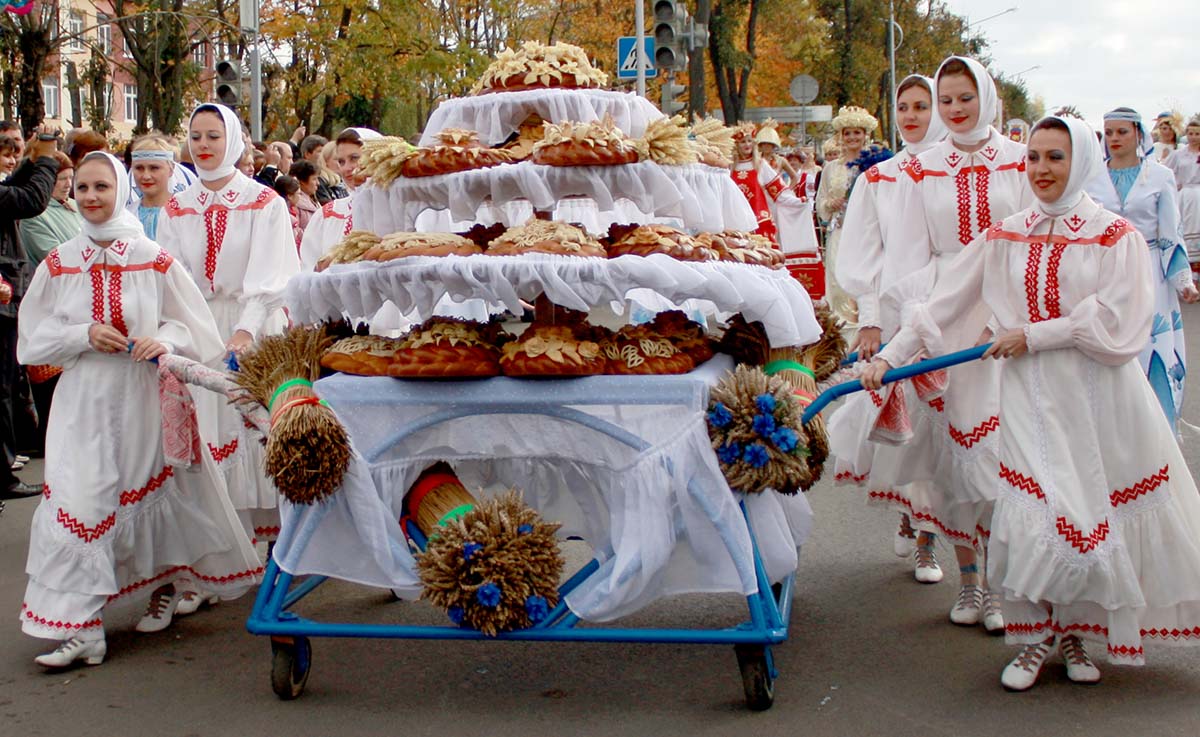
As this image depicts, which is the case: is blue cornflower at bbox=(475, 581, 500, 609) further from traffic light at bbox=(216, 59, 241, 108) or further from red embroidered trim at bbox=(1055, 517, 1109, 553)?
traffic light at bbox=(216, 59, 241, 108)

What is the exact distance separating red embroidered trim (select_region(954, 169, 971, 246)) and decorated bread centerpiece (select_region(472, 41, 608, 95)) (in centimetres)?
147

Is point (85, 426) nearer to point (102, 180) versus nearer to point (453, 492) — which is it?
point (102, 180)

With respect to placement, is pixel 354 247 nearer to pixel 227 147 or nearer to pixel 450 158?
pixel 450 158

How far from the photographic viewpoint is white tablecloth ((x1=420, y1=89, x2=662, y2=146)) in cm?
533

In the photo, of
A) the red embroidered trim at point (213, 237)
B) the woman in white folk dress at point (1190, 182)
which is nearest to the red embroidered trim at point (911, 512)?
the red embroidered trim at point (213, 237)

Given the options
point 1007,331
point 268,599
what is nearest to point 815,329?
point 1007,331

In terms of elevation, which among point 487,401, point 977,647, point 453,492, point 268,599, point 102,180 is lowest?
point 977,647

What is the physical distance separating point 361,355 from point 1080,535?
244 centimetres

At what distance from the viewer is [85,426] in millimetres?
5465

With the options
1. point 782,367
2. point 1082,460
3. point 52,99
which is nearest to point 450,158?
point 782,367

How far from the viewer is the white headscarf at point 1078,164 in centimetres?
491

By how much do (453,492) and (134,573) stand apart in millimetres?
1531

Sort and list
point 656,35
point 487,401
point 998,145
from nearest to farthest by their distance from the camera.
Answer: point 487,401
point 998,145
point 656,35

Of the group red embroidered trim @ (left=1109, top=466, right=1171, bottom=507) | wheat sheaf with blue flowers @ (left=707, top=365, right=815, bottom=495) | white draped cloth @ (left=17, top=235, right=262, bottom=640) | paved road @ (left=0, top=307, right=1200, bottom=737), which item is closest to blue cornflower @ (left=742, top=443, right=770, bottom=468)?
wheat sheaf with blue flowers @ (left=707, top=365, right=815, bottom=495)
